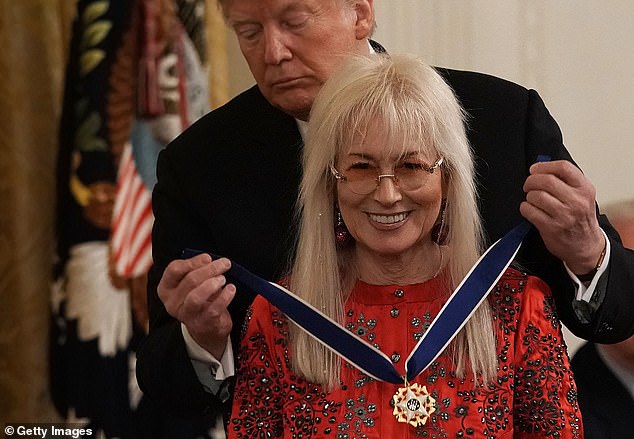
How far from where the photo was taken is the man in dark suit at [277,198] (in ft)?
6.62

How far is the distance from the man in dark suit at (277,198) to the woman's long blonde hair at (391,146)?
0.13 meters

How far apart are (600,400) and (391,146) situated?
1.22 m

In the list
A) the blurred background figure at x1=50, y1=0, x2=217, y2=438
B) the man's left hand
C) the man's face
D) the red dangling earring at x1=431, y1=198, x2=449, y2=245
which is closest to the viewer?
the man's left hand

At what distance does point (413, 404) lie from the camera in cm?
196

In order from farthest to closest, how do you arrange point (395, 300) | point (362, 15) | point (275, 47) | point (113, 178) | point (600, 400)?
point (113, 178), point (600, 400), point (362, 15), point (275, 47), point (395, 300)

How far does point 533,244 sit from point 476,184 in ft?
0.64

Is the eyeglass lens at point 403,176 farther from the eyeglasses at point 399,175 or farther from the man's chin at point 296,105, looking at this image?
the man's chin at point 296,105

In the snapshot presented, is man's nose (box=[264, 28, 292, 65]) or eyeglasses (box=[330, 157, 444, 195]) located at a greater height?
man's nose (box=[264, 28, 292, 65])

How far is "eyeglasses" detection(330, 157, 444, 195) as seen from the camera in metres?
2.00

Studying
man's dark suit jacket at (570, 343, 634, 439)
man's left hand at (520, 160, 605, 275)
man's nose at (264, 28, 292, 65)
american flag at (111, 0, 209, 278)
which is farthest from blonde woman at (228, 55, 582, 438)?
american flag at (111, 0, 209, 278)

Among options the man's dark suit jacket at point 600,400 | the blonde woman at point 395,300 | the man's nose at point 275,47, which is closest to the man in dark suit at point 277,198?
the man's nose at point 275,47

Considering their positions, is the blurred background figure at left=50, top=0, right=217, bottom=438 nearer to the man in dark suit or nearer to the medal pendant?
the man in dark suit

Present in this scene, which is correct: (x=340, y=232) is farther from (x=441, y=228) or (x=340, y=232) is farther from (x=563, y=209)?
(x=563, y=209)

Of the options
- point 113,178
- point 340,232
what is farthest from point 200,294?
point 113,178
